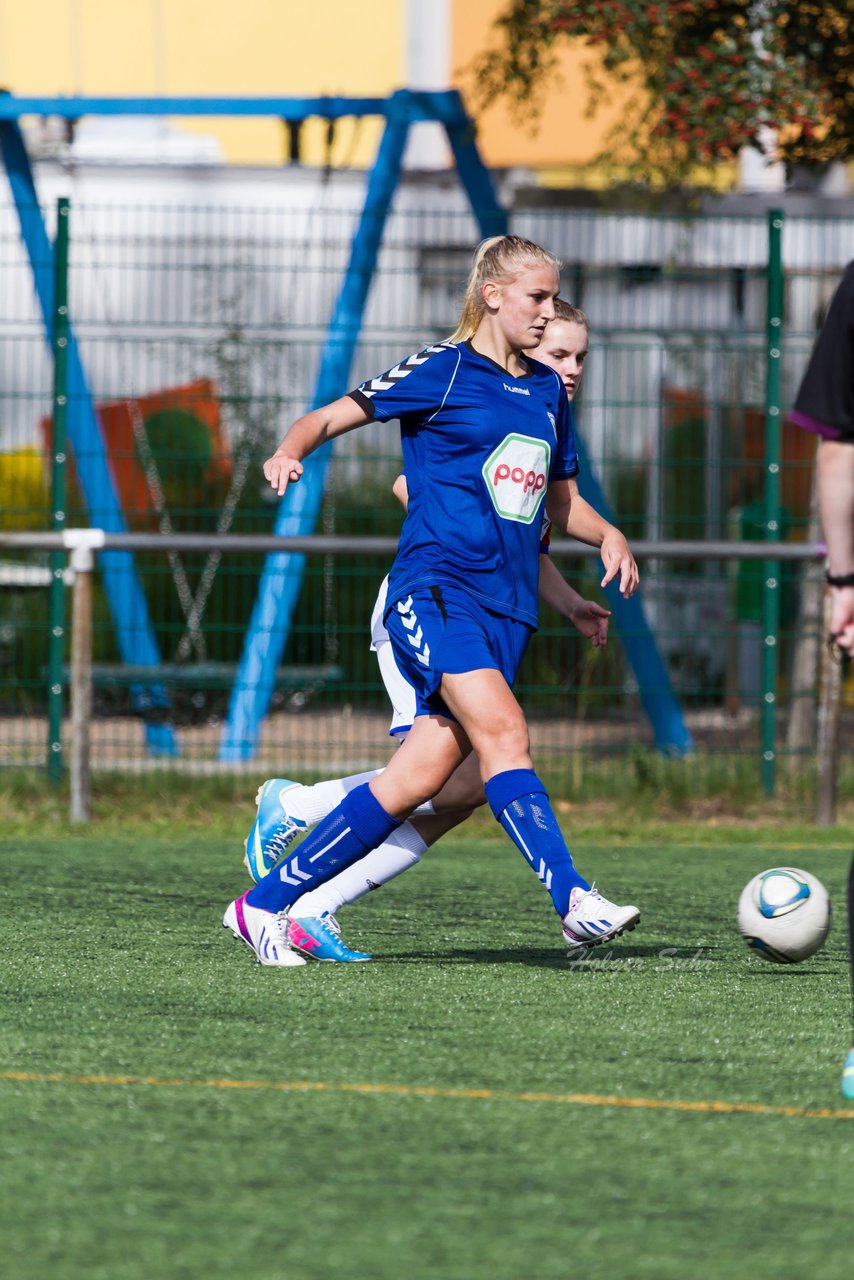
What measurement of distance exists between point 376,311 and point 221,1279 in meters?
8.52

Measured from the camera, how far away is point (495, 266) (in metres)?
4.99

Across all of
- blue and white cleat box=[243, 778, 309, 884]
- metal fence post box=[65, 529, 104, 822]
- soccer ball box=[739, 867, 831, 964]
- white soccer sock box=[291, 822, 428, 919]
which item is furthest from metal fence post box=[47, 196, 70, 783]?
soccer ball box=[739, 867, 831, 964]

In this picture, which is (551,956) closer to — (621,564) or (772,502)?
(621,564)

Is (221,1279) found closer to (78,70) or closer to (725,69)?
(725,69)

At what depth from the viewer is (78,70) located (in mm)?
22609

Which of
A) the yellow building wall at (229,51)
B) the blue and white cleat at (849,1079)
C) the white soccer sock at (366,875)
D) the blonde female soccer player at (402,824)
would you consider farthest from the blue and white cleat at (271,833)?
the yellow building wall at (229,51)

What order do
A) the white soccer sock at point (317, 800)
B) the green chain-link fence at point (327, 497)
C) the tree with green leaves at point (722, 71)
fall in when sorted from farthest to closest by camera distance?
1. the tree with green leaves at point (722, 71)
2. the green chain-link fence at point (327, 497)
3. the white soccer sock at point (317, 800)

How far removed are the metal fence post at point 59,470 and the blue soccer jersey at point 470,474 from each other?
4439 millimetres

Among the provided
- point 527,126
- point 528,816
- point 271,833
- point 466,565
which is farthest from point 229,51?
point 528,816

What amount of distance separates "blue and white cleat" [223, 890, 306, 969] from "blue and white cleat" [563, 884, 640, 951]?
0.73m

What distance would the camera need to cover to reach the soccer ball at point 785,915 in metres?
4.60

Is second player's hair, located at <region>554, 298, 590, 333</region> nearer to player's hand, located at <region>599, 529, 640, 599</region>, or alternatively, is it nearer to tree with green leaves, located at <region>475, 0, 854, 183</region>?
player's hand, located at <region>599, 529, 640, 599</region>

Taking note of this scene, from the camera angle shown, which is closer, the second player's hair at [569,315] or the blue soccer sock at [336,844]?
the blue soccer sock at [336,844]

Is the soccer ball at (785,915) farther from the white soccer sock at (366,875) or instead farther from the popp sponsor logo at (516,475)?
the popp sponsor logo at (516,475)
